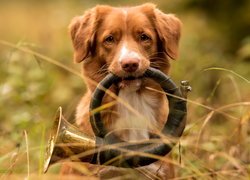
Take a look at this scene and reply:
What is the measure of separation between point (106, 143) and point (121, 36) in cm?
106

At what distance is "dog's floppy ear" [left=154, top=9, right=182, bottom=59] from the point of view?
6.14 m

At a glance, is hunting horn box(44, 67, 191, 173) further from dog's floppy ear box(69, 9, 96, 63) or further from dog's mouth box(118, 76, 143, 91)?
dog's floppy ear box(69, 9, 96, 63)

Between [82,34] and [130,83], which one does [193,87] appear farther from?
[130,83]

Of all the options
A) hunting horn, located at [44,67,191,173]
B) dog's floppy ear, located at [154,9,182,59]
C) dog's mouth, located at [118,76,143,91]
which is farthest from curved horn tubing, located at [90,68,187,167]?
dog's floppy ear, located at [154,9,182,59]

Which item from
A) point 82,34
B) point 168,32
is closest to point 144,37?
point 168,32

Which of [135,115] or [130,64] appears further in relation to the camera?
[135,115]

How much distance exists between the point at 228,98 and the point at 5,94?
2.97 metres

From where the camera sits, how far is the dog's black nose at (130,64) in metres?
5.50

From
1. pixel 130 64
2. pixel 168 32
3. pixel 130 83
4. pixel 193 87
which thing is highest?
pixel 168 32

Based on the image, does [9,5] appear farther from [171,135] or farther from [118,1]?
[171,135]

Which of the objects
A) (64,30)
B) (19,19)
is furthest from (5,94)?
(19,19)

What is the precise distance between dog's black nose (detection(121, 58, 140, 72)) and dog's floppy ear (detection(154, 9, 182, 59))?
66 cm

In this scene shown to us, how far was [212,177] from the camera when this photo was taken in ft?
17.2

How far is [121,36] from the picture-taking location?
5957 millimetres
